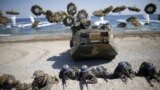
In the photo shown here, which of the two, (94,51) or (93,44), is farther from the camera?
(94,51)

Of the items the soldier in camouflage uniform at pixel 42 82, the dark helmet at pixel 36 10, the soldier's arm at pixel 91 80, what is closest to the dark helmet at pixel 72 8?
the dark helmet at pixel 36 10

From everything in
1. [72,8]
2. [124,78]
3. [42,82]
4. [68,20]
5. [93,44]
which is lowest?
[124,78]

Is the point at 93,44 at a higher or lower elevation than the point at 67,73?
higher

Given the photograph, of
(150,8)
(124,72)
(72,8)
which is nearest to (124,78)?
(124,72)

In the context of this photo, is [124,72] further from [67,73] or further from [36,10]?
[36,10]

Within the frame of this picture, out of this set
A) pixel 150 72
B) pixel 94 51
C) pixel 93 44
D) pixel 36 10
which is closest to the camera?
pixel 150 72

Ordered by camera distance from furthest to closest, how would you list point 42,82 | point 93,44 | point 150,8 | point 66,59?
point 150,8 < point 66,59 < point 93,44 < point 42,82

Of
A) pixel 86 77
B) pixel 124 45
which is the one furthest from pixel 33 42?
pixel 86 77

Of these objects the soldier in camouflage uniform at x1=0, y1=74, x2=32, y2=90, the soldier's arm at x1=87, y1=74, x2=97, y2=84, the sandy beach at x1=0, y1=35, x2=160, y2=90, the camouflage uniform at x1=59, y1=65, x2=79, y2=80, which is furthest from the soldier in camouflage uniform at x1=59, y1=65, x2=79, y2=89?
the soldier in camouflage uniform at x1=0, y1=74, x2=32, y2=90

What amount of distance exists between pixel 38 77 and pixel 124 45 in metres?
13.1

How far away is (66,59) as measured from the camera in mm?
16891

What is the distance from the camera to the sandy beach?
407 inches

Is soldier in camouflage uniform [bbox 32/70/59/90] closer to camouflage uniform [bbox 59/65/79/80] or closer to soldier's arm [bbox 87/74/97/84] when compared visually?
camouflage uniform [bbox 59/65/79/80]

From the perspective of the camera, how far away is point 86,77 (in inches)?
416
